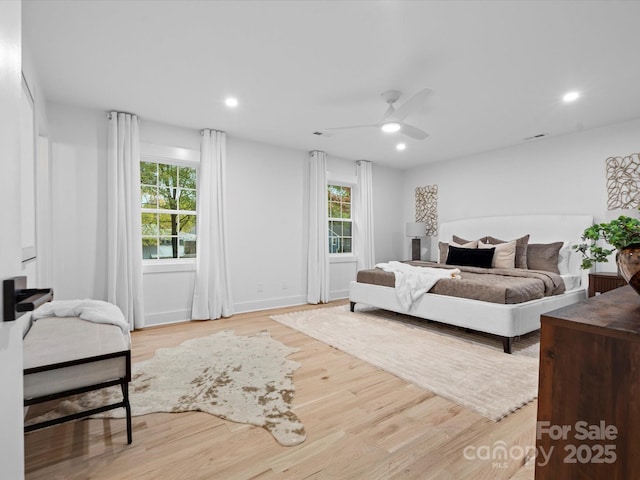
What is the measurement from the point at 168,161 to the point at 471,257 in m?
4.32

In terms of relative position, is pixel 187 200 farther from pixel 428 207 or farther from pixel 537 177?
pixel 537 177

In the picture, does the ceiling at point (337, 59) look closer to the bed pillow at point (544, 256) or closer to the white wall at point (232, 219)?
the white wall at point (232, 219)

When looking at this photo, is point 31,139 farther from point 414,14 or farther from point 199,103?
point 414,14

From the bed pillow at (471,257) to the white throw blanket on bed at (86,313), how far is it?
4.16 metres

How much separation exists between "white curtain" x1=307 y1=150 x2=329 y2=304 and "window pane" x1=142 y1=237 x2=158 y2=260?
2.24 m

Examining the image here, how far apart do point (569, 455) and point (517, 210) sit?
15.8 feet

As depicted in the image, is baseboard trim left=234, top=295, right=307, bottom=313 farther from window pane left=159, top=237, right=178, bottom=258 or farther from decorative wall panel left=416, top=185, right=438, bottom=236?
decorative wall panel left=416, top=185, right=438, bottom=236

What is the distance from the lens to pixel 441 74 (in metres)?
2.85

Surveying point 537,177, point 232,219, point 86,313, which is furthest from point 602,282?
point 86,313

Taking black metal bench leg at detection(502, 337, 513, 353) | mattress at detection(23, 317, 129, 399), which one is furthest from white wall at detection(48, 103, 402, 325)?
black metal bench leg at detection(502, 337, 513, 353)

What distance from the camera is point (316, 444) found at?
1710mm

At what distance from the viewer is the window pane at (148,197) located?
416 centimetres

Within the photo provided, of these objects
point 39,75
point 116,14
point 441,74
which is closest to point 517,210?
point 441,74

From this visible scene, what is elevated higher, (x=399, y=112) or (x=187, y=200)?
(x=399, y=112)
